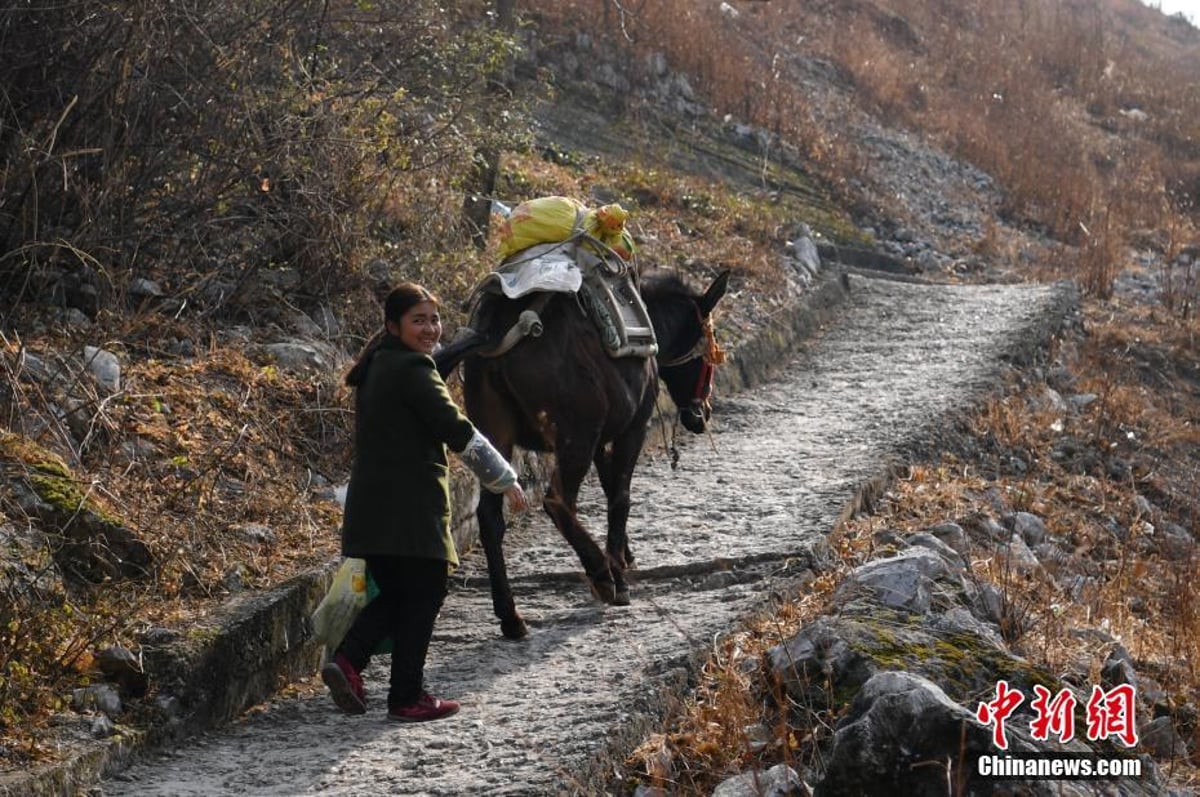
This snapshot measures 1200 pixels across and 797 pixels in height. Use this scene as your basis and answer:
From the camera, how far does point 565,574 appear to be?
8.16 metres

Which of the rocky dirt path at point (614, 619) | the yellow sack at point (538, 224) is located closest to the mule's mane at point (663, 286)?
the yellow sack at point (538, 224)

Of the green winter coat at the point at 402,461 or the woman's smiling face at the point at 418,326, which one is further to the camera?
the woman's smiling face at the point at 418,326

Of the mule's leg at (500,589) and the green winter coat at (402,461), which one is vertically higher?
the green winter coat at (402,461)

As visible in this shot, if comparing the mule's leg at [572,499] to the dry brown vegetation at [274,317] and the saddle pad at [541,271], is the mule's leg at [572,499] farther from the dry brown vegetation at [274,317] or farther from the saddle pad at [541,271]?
the dry brown vegetation at [274,317]

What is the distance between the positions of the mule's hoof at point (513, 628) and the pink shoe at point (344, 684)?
44.0 inches

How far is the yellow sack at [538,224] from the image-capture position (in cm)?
781

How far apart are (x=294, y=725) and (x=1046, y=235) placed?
19.5 meters

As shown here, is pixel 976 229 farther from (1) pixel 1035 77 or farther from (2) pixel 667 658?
(2) pixel 667 658

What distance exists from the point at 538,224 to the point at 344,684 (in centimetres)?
283

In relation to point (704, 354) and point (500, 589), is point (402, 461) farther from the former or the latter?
point (704, 354)

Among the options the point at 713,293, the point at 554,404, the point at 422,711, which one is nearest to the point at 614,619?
the point at 554,404

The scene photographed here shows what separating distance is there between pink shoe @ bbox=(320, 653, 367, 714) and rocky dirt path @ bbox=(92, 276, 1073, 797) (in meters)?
0.09

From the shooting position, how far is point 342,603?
20.1 ft

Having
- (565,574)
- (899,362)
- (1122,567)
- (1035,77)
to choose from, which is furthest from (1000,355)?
(1035,77)
